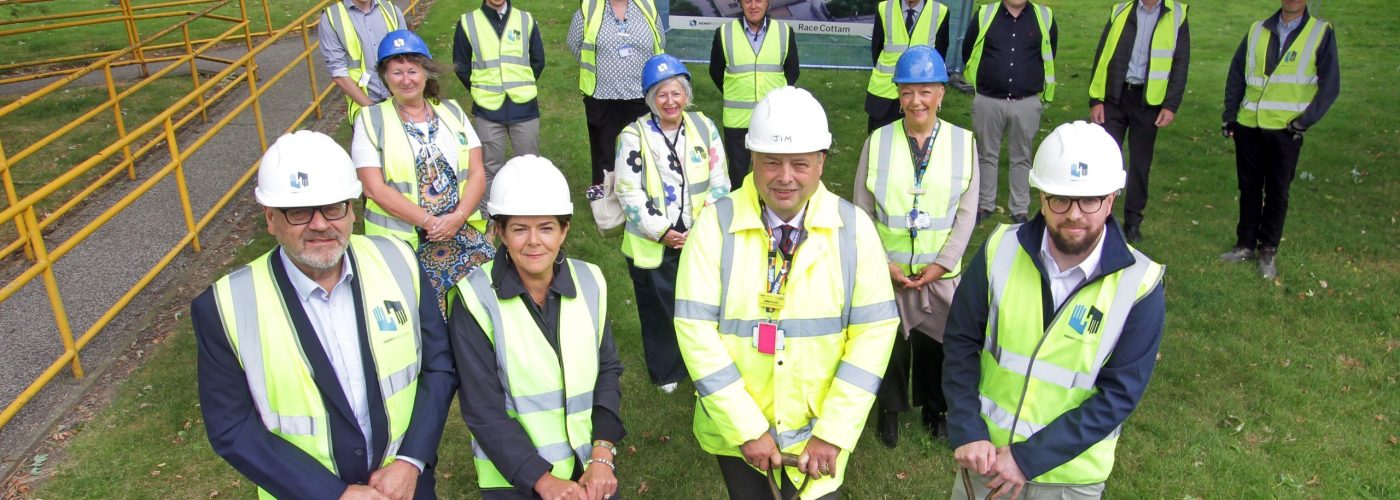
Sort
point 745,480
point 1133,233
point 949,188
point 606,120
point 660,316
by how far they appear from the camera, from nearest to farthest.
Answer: point 745,480 → point 949,188 → point 660,316 → point 606,120 → point 1133,233

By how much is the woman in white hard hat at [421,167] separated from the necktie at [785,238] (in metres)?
2.32

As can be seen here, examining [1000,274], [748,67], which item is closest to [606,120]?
[748,67]

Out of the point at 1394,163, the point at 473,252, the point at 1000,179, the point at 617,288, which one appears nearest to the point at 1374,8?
the point at 1394,163

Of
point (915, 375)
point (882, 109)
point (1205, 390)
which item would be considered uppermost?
point (882, 109)

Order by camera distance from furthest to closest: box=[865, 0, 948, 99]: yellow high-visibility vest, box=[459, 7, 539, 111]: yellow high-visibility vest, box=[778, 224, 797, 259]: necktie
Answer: box=[865, 0, 948, 99]: yellow high-visibility vest
box=[459, 7, 539, 111]: yellow high-visibility vest
box=[778, 224, 797, 259]: necktie

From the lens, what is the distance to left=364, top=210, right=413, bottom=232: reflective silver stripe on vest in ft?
16.5

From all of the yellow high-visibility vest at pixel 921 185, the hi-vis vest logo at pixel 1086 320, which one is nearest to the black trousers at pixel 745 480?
the hi-vis vest logo at pixel 1086 320

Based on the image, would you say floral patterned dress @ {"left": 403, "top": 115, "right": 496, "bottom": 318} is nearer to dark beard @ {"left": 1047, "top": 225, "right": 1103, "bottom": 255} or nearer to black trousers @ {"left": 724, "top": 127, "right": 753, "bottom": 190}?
dark beard @ {"left": 1047, "top": 225, "right": 1103, "bottom": 255}

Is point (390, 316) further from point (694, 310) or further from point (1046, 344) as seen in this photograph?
point (1046, 344)

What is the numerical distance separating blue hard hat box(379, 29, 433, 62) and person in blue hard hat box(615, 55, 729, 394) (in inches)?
46.6

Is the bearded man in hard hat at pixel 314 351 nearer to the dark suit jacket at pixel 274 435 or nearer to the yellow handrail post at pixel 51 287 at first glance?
the dark suit jacket at pixel 274 435

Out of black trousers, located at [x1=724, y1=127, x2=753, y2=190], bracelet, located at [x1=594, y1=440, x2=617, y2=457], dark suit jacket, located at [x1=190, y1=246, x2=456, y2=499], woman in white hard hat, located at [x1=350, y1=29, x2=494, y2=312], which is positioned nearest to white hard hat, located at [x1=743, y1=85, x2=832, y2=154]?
bracelet, located at [x1=594, y1=440, x2=617, y2=457]

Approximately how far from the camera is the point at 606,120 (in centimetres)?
813

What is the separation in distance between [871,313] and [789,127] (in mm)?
740
